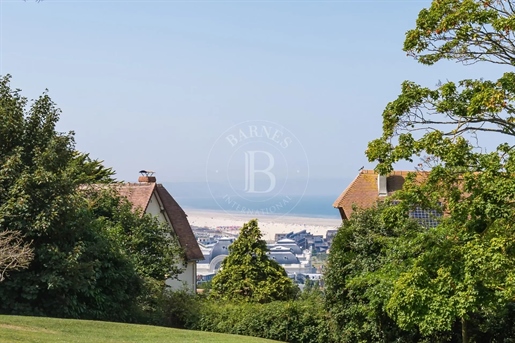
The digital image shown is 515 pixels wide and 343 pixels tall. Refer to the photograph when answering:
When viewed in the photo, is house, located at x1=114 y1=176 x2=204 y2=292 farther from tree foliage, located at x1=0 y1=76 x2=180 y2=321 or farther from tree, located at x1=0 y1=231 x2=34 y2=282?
tree, located at x1=0 y1=231 x2=34 y2=282

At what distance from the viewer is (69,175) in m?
→ 25.9

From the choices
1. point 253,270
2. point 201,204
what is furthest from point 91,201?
point 201,204

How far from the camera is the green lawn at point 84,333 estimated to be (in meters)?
16.2

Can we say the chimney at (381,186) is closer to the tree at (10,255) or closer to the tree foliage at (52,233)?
the tree foliage at (52,233)

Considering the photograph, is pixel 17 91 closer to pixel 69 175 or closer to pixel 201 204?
pixel 69 175

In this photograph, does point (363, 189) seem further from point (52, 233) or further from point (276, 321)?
point (52, 233)

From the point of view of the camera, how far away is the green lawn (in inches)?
639

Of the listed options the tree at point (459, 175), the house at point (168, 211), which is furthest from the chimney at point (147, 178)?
the tree at point (459, 175)

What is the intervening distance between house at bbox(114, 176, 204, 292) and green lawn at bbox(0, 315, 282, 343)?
17968 mm

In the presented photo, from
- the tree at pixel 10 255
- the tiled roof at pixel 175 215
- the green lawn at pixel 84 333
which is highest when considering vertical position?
the tiled roof at pixel 175 215

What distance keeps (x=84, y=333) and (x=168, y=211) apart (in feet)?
86.8

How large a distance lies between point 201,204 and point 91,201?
542ft

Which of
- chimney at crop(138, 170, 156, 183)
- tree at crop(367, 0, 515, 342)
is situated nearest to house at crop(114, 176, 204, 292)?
chimney at crop(138, 170, 156, 183)

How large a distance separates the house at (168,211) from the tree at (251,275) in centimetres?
725
